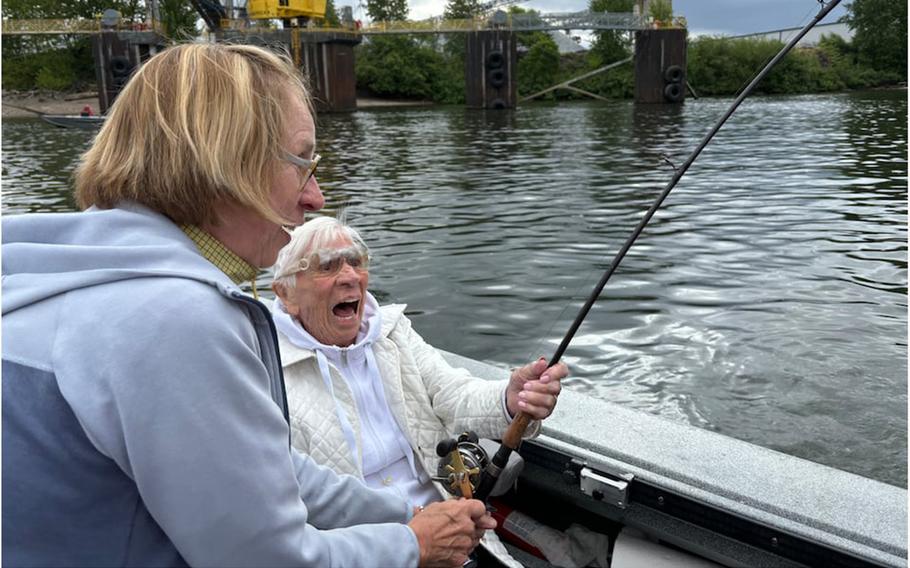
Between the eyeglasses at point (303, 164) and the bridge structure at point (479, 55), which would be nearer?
the eyeglasses at point (303, 164)

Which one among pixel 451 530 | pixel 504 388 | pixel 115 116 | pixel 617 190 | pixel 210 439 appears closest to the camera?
pixel 210 439

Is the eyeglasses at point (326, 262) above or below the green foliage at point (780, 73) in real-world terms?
below

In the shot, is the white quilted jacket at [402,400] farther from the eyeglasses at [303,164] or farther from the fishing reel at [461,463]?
the eyeglasses at [303,164]

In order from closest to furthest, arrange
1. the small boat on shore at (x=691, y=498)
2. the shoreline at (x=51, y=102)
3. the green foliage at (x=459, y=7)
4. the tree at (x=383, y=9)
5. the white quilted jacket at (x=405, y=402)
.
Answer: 1. the small boat on shore at (x=691, y=498)
2. the white quilted jacket at (x=405, y=402)
3. the shoreline at (x=51, y=102)
4. the tree at (x=383, y=9)
5. the green foliage at (x=459, y=7)

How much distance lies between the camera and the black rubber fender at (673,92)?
39.0m

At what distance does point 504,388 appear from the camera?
2439 millimetres

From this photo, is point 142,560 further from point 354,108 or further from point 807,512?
→ point 354,108

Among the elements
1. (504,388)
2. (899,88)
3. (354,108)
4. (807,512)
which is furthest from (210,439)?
(899,88)

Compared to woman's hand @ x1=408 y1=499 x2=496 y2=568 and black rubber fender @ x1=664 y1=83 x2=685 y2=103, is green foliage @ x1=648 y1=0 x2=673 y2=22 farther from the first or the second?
woman's hand @ x1=408 y1=499 x2=496 y2=568

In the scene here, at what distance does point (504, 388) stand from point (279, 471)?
132cm

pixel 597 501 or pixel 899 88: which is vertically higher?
pixel 899 88

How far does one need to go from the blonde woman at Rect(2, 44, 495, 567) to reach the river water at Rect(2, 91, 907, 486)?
74.1 inches

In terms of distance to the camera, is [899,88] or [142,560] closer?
[142,560]

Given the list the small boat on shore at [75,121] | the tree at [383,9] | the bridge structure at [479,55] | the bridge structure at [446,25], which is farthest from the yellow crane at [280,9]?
the tree at [383,9]
